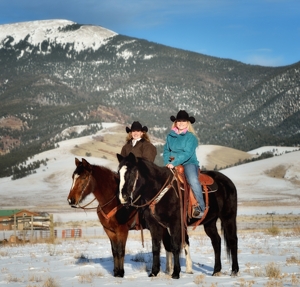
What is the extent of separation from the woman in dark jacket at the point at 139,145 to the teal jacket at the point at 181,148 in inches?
36.2

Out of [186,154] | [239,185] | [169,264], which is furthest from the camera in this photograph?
[239,185]

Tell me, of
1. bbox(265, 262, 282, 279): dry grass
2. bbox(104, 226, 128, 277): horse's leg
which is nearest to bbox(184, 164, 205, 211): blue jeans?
bbox(104, 226, 128, 277): horse's leg

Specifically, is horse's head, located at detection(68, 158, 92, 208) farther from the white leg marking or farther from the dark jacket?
the white leg marking

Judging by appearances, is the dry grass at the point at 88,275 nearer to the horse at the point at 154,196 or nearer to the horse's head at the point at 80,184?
the horse at the point at 154,196

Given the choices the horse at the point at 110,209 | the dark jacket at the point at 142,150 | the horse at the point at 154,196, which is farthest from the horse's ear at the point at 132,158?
the dark jacket at the point at 142,150

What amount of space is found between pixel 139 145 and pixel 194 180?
1911 millimetres

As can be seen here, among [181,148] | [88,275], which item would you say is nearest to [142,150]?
[181,148]

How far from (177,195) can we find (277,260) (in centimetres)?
463

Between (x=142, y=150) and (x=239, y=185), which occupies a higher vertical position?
(x=142, y=150)

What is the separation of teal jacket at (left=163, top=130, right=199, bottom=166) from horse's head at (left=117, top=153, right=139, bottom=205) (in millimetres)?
1066

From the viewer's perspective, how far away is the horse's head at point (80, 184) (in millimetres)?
11797

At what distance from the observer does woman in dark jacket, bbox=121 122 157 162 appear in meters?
13.0

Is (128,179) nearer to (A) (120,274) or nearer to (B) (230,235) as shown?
(A) (120,274)

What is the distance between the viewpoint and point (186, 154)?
1175 centimetres
